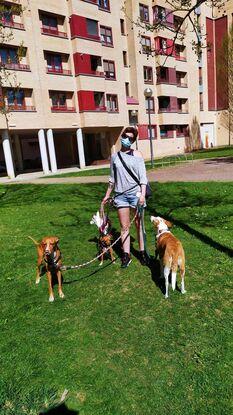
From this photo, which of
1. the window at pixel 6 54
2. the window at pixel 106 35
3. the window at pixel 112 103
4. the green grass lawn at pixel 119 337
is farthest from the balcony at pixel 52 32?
the green grass lawn at pixel 119 337

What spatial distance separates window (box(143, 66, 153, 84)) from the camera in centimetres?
4128

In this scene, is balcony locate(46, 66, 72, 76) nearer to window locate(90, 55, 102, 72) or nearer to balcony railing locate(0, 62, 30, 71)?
balcony railing locate(0, 62, 30, 71)

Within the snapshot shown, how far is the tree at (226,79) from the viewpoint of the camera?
135 ft

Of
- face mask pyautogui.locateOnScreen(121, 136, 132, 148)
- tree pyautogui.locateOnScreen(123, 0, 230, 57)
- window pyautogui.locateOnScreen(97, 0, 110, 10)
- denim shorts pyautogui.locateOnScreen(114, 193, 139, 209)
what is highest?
window pyautogui.locateOnScreen(97, 0, 110, 10)

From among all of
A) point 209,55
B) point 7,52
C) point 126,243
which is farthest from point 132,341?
point 209,55

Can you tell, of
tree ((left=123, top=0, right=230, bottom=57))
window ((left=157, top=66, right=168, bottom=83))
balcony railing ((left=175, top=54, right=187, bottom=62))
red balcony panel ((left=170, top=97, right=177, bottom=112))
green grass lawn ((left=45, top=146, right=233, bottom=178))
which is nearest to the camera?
tree ((left=123, top=0, right=230, bottom=57))

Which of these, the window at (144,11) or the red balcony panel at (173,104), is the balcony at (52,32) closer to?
the window at (144,11)

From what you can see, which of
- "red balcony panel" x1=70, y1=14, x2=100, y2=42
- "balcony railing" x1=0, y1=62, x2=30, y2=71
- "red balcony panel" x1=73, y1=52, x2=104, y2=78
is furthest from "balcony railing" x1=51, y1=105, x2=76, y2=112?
"red balcony panel" x1=70, y1=14, x2=100, y2=42

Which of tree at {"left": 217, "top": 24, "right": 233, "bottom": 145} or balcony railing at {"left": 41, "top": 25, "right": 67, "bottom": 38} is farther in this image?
tree at {"left": 217, "top": 24, "right": 233, "bottom": 145}

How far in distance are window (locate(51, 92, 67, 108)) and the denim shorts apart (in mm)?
29186

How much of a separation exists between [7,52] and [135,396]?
31.5 metres

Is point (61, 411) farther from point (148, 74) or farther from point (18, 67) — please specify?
point (148, 74)

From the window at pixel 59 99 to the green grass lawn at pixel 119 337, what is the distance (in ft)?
90.5

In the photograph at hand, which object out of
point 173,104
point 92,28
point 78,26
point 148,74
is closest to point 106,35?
point 92,28
